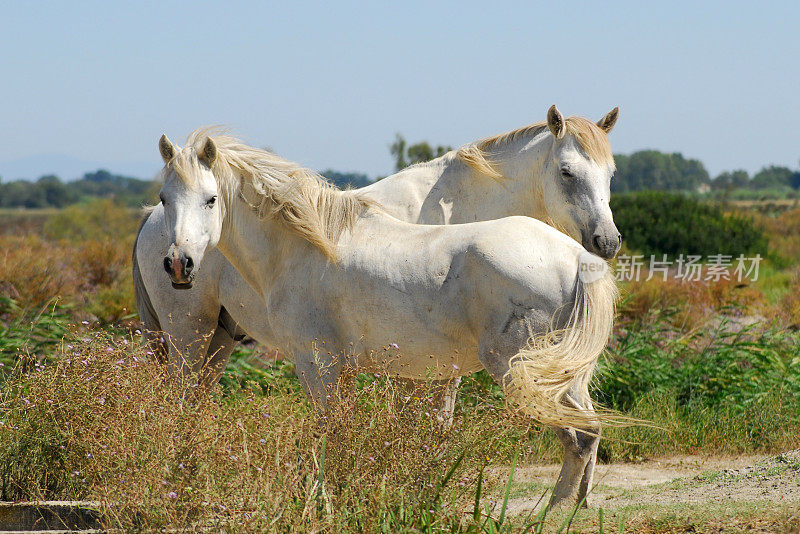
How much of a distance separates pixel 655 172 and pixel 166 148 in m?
71.5

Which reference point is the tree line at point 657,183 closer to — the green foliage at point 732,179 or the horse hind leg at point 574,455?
the green foliage at point 732,179

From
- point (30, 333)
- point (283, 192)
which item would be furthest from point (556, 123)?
point (30, 333)

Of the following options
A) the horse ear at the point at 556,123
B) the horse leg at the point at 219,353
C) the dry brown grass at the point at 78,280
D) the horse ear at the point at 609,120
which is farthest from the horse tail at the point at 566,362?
the dry brown grass at the point at 78,280

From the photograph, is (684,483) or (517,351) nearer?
(517,351)

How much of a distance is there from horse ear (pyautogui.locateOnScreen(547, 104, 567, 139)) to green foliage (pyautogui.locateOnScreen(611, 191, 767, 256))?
14.0 m

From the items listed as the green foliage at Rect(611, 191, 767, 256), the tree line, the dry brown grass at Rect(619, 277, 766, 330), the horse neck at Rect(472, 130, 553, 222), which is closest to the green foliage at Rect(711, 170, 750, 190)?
the tree line

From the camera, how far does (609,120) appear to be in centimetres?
566

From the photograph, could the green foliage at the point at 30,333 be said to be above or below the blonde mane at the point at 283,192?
below

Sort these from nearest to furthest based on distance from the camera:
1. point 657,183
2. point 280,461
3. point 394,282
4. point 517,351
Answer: point 280,461, point 517,351, point 394,282, point 657,183

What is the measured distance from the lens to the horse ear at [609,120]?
5.66 meters

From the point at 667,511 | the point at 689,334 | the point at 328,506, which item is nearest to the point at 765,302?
the point at 689,334

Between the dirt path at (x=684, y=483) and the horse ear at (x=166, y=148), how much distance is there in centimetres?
269

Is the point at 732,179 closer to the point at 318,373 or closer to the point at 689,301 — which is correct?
the point at 689,301

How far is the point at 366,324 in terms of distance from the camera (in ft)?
14.6
